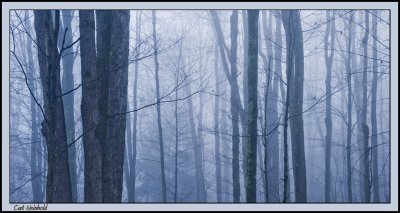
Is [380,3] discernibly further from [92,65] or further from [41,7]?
[41,7]

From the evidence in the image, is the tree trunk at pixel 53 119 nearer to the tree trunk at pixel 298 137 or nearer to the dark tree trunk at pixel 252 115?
the dark tree trunk at pixel 252 115

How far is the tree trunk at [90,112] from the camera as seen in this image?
597 cm

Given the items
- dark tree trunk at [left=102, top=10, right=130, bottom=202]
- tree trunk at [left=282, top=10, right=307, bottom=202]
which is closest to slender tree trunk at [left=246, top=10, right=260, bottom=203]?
tree trunk at [left=282, top=10, right=307, bottom=202]

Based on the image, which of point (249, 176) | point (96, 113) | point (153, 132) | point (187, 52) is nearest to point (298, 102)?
point (249, 176)

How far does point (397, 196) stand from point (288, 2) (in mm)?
3239

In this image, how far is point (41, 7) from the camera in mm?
5406

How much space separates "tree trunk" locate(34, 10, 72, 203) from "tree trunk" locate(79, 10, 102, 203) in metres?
0.36

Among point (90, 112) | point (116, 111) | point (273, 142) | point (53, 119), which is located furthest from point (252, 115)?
point (273, 142)

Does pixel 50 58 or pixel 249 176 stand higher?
pixel 50 58

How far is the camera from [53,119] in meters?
4.41

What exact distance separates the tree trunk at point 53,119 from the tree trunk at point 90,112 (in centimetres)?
36

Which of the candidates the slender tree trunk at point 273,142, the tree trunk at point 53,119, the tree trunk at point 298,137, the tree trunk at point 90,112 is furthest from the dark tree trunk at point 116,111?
the slender tree trunk at point 273,142

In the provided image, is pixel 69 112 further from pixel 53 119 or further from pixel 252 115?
pixel 53 119

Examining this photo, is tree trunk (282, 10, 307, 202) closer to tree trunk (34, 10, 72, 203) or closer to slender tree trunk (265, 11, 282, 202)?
slender tree trunk (265, 11, 282, 202)
